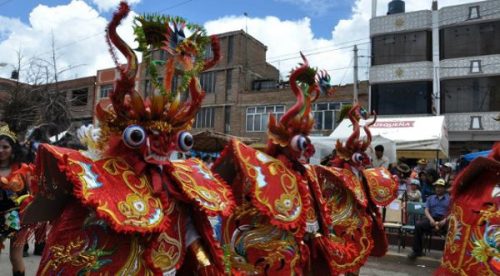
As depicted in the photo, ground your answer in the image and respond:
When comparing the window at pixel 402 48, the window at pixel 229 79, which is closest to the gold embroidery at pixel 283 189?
the window at pixel 402 48

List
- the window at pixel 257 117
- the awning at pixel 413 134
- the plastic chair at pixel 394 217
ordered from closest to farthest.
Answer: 1. the plastic chair at pixel 394 217
2. the awning at pixel 413 134
3. the window at pixel 257 117

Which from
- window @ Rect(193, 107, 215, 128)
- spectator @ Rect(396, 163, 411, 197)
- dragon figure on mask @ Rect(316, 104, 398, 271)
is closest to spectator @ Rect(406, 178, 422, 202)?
spectator @ Rect(396, 163, 411, 197)

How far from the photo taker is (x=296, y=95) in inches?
150

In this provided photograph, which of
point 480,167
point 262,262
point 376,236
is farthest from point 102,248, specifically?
point 376,236

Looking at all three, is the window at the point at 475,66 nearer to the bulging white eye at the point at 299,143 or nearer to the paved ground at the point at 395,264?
the paved ground at the point at 395,264

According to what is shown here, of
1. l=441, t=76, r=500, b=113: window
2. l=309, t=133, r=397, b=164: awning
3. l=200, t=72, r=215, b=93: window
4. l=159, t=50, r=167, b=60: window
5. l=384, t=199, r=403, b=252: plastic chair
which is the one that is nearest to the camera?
l=159, t=50, r=167, b=60: window

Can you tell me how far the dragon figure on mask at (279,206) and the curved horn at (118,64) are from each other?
1091 mm

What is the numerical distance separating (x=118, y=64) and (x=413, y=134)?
9471mm

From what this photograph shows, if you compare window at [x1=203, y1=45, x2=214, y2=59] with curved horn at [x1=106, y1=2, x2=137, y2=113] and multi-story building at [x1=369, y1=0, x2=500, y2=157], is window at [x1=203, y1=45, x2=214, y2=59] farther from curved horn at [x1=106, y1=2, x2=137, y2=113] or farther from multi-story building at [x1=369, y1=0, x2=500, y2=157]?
multi-story building at [x1=369, y1=0, x2=500, y2=157]

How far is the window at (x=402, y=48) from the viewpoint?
19656 mm

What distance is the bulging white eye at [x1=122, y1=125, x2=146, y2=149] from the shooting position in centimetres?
239

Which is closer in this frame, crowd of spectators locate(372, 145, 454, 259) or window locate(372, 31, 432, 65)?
crowd of spectators locate(372, 145, 454, 259)

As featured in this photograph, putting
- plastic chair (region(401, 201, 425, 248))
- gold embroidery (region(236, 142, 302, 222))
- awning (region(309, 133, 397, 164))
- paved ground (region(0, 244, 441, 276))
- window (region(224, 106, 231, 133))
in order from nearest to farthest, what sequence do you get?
gold embroidery (region(236, 142, 302, 222)), paved ground (region(0, 244, 441, 276)), plastic chair (region(401, 201, 425, 248)), awning (region(309, 133, 397, 164)), window (region(224, 106, 231, 133))

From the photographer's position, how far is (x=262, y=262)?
3.28m
